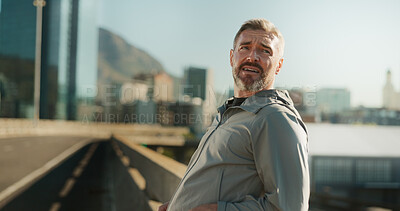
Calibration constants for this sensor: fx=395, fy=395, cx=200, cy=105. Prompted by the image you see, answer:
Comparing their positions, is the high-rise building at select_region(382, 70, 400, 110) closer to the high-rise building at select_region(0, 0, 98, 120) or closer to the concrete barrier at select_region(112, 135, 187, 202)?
the high-rise building at select_region(0, 0, 98, 120)

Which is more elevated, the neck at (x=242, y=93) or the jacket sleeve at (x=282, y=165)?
the neck at (x=242, y=93)

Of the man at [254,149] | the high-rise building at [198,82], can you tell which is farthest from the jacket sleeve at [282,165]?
the high-rise building at [198,82]

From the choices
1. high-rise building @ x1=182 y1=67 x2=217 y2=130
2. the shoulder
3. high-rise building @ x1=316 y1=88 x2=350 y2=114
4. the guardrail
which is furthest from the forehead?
high-rise building @ x1=316 y1=88 x2=350 y2=114

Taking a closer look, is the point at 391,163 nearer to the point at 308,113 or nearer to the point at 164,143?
the point at 308,113

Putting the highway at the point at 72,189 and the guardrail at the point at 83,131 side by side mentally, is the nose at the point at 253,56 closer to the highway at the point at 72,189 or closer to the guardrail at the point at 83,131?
the highway at the point at 72,189

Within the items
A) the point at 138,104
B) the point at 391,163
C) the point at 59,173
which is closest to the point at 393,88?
the point at 391,163

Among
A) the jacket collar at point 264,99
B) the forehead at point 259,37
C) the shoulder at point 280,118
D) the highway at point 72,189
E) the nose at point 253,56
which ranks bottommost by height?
the highway at point 72,189

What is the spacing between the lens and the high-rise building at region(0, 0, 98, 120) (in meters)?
74.1

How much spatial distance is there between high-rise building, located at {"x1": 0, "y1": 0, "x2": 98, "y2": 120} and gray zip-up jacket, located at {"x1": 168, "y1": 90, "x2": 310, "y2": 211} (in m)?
70.3

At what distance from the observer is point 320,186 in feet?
336

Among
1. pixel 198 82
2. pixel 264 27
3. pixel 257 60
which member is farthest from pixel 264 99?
pixel 198 82

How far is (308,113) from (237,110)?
151 m

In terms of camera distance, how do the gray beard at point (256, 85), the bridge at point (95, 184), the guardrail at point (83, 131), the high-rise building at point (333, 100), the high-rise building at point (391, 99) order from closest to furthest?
the gray beard at point (256, 85), the bridge at point (95, 184), the guardrail at point (83, 131), the high-rise building at point (333, 100), the high-rise building at point (391, 99)

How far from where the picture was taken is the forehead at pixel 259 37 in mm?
2115
